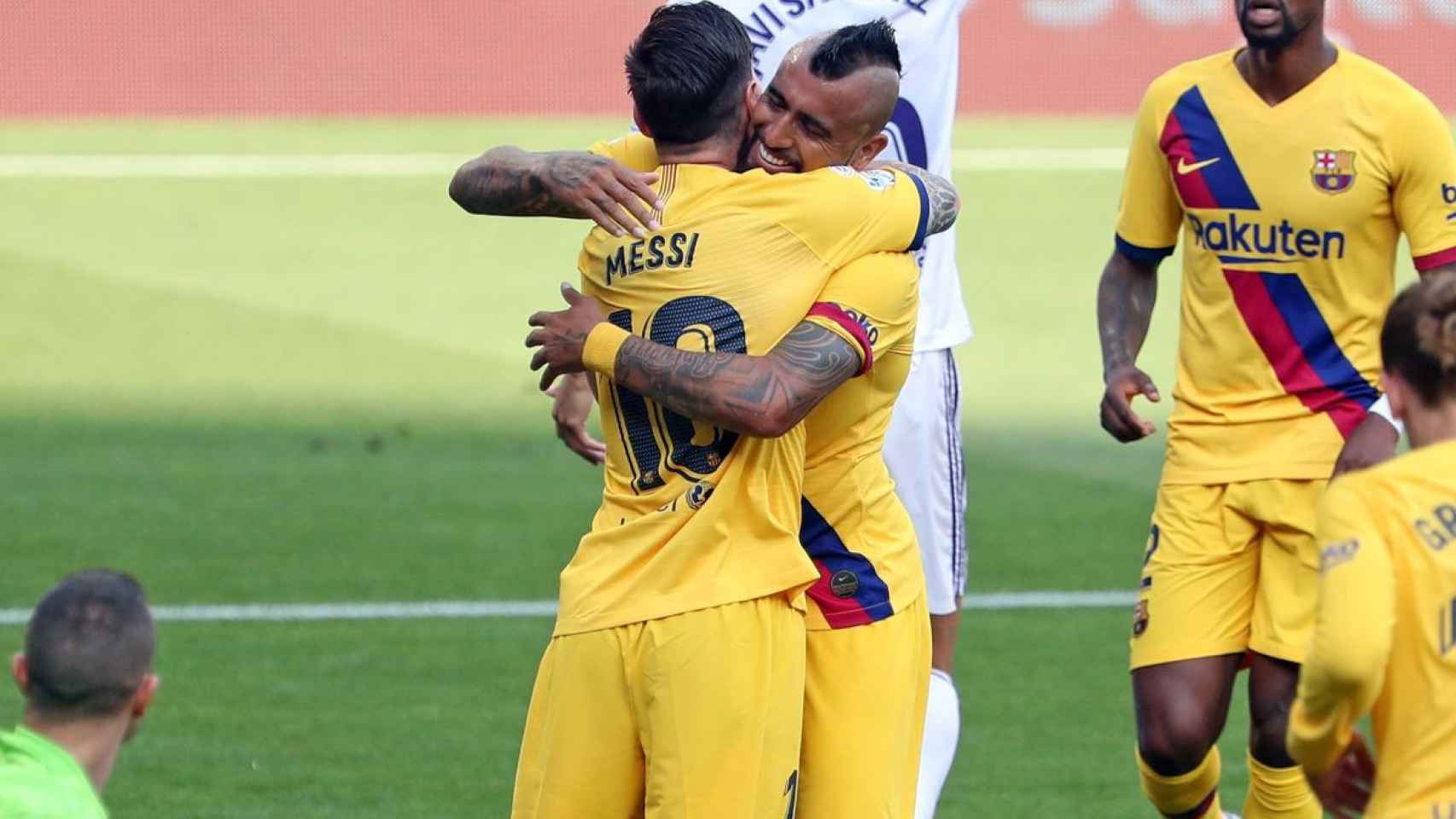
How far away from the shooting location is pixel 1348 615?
3281 mm

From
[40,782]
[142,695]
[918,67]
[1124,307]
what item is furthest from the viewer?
[1124,307]

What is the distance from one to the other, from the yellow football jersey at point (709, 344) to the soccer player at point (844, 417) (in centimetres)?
7

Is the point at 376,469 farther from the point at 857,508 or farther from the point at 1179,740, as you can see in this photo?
the point at 857,508

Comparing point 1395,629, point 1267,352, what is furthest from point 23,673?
point 1267,352

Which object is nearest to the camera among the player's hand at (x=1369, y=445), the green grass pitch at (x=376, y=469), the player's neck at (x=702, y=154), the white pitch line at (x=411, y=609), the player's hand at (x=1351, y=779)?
the player's hand at (x=1351, y=779)

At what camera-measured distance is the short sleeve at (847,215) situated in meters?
4.06

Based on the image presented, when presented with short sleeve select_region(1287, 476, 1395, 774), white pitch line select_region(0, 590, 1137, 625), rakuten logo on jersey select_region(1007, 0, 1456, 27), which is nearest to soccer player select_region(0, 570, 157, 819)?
short sleeve select_region(1287, 476, 1395, 774)

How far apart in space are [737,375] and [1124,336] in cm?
205

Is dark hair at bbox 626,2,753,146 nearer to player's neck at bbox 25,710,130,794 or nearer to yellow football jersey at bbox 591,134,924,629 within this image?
yellow football jersey at bbox 591,134,924,629

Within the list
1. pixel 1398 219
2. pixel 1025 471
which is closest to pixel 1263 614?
pixel 1398 219

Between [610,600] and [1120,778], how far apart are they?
3095 mm

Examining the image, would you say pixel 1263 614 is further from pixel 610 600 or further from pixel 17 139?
pixel 17 139

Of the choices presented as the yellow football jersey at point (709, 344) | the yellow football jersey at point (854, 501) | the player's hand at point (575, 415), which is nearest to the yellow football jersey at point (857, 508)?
the yellow football jersey at point (854, 501)

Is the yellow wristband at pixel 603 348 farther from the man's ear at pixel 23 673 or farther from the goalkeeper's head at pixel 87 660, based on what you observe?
the man's ear at pixel 23 673
